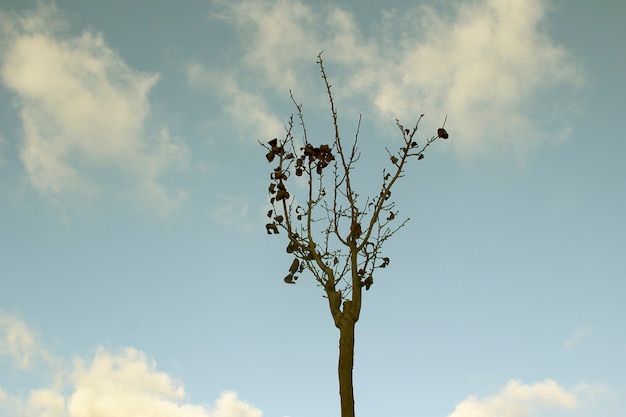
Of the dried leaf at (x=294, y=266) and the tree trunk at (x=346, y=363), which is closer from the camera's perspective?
the tree trunk at (x=346, y=363)

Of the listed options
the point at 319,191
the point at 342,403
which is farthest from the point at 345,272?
the point at 342,403

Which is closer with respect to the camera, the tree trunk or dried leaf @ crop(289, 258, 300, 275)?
the tree trunk

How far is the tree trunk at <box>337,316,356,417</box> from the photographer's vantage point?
282 inches

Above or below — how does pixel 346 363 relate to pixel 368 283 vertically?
below

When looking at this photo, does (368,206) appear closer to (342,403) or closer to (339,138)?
(339,138)

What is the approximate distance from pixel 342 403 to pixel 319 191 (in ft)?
11.4

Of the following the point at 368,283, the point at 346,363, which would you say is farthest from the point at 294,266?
the point at 346,363

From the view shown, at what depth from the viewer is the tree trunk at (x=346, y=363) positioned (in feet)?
23.5

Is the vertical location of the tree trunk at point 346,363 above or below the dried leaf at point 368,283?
below

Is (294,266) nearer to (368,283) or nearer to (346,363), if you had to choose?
(368,283)

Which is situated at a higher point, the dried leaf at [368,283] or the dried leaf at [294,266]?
the dried leaf at [294,266]

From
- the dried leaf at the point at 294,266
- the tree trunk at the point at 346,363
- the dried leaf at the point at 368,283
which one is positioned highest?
the dried leaf at the point at 294,266

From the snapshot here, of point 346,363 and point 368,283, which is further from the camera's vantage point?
point 368,283

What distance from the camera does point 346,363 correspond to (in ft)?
24.5
